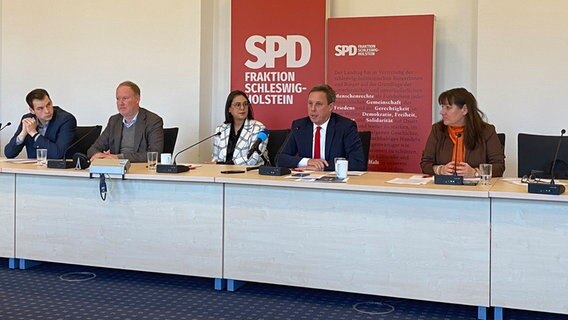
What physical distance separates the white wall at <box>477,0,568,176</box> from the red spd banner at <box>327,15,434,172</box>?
0.40 metres

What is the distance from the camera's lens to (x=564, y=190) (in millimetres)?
2881

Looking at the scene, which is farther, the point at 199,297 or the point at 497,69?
the point at 497,69

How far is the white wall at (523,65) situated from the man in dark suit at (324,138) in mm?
1244

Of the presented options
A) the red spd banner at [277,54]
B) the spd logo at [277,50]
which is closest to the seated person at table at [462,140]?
the red spd banner at [277,54]

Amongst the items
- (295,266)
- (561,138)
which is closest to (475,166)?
(561,138)

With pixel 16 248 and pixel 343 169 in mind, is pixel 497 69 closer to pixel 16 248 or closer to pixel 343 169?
pixel 343 169

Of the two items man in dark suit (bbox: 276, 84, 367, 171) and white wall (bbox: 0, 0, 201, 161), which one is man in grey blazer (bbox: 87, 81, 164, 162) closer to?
man in dark suit (bbox: 276, 84, 367, 171)

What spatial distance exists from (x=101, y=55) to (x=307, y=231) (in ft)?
10.9

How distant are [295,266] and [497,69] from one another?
234cm

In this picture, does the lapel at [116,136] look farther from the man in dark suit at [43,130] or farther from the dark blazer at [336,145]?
the dark blazer at [336,145]

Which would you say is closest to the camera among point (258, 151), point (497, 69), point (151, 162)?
point (151, 162)

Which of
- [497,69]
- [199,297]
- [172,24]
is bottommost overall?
[199,297]

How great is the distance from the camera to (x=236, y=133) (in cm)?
472

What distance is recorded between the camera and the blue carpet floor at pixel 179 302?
308 cm
